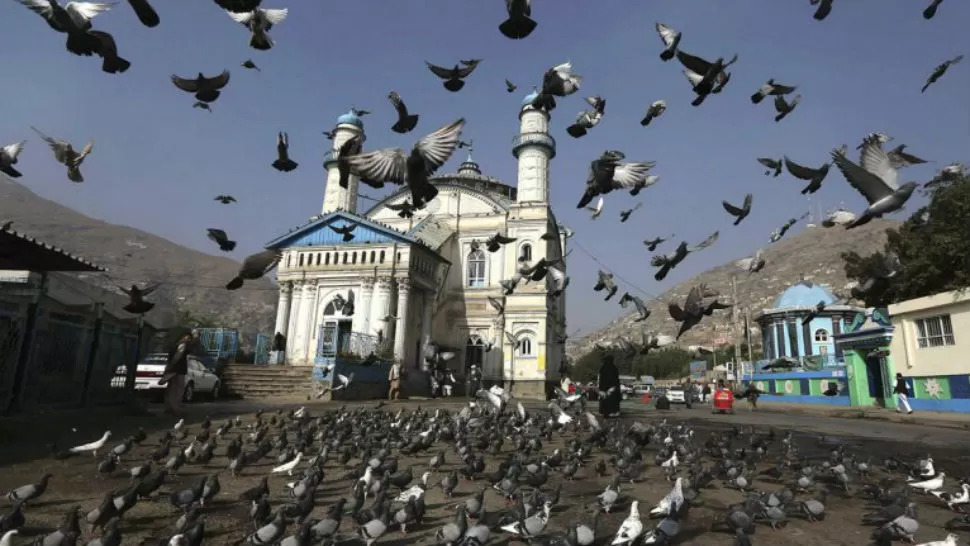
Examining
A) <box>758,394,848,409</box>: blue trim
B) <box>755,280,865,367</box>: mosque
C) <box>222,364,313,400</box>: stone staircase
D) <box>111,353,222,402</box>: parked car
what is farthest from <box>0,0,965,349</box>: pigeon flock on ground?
<box>755,280,865,367</box>: mosque

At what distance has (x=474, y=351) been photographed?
1517 inches

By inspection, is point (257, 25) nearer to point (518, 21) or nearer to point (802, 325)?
point (518, 21)

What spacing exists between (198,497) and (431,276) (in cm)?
3037

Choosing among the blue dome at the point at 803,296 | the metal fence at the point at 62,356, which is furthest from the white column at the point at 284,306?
the blue dome at the point at 803,296

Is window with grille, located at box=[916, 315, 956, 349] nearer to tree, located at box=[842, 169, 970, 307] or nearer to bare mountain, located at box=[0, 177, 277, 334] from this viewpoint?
tree, located at box=[842, 169, 970, 307]

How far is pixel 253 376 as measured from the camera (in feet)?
81.6

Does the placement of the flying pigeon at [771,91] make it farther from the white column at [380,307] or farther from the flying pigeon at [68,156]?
the white column at [380,307]

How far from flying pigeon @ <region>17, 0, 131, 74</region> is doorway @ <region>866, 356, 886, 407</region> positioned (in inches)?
1333

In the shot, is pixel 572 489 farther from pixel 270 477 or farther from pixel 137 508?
pixel 137 508

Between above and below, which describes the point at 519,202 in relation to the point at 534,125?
below

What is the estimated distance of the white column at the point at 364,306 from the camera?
31266mm

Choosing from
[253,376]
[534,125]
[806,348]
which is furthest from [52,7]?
[806,348]

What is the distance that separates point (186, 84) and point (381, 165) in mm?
3211

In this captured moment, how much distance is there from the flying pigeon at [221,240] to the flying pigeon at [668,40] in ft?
26.1
